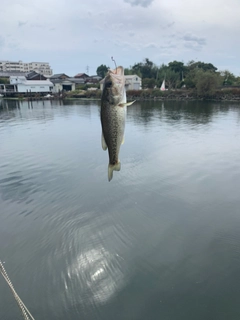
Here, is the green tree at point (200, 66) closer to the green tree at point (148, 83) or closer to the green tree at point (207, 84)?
the green tree at point (148, 83)

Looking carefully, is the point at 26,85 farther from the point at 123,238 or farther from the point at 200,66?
the point at 123,238

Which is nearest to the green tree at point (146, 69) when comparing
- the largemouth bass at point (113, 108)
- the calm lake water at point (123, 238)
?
the calm lake water at point (123, 238)

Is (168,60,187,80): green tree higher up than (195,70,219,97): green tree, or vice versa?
(168,60,187,80): green tree

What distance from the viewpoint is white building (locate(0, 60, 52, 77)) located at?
145250 millimetres

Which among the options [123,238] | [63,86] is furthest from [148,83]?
[123,238]

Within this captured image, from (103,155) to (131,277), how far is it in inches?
365

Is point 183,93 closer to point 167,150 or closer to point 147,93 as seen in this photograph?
point 147,93

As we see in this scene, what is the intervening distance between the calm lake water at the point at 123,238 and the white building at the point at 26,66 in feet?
490

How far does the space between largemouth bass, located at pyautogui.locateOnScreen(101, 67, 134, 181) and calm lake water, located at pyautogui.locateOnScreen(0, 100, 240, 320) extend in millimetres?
3541

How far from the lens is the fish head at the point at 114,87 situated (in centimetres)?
258

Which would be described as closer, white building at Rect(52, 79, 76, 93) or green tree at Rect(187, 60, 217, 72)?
green tree at Rect(187, 60, 217, 72)

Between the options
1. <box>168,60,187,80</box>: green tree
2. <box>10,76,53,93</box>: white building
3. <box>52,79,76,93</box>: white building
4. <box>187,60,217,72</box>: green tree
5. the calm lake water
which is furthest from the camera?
<box>52,79,76,93</box>: white building

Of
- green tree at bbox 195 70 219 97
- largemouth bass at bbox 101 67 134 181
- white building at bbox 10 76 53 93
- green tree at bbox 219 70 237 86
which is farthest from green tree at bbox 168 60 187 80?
largemouth bass at bbox 101 67 134 181

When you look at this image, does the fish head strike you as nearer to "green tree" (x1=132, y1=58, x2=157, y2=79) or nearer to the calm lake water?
the calm lake water
